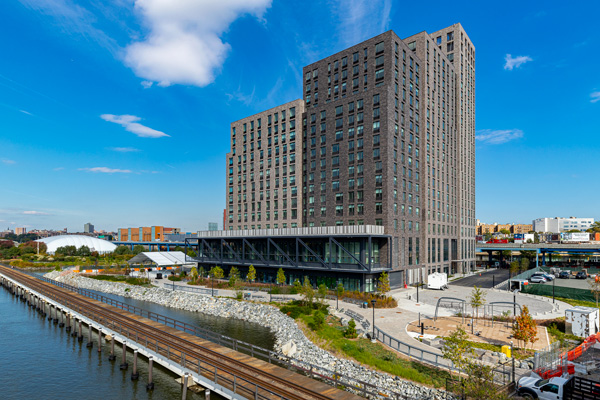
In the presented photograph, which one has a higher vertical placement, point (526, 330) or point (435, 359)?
point (526, 330)

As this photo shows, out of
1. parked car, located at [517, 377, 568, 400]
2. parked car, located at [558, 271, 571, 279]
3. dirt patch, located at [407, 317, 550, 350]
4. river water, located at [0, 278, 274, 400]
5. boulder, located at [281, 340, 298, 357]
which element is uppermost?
parked car, located at [517, 377, 568, 400]

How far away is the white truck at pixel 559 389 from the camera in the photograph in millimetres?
22016

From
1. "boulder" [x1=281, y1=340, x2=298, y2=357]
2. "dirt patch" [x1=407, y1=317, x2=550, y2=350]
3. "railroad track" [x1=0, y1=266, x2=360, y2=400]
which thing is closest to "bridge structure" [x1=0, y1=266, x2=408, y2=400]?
"railroad track" [x1=0, y1=266, x2=360, y2=400]

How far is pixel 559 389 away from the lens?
21953 mm

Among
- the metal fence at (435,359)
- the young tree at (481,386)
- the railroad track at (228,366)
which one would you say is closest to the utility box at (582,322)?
the metal fence at (435,359)

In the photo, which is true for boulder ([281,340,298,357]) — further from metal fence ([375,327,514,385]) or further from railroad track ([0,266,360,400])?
metal fence ([375,327,514,385])

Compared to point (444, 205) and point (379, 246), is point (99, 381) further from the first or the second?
point (444, 205)

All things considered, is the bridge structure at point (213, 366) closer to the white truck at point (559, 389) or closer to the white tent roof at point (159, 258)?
the white truck at point (559, 389)

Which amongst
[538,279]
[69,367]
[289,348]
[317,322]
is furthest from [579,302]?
[69,367]

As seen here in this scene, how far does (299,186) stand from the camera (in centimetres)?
8394

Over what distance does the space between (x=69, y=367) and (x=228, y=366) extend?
753 inches

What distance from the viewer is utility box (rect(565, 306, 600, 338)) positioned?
36.9m

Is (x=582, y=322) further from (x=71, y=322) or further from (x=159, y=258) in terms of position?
(x=159, y=258)

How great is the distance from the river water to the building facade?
33.8 m
